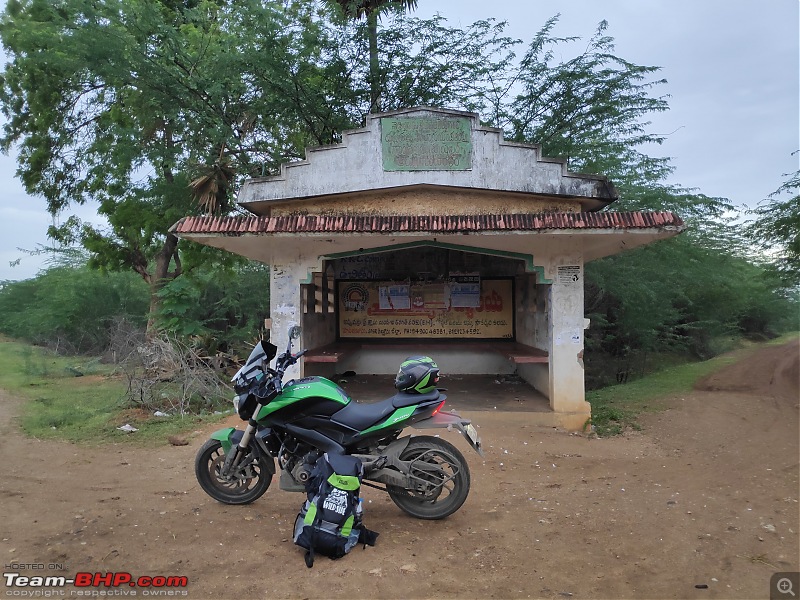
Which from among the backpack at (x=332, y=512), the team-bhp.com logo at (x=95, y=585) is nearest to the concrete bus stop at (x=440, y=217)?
the backpack at (x=332, y=512)

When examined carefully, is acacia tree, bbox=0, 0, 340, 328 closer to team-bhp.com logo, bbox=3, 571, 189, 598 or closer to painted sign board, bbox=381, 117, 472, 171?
painted sign board, bbox=381, 117, 472, 171

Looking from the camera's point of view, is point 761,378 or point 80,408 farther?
point 761,378

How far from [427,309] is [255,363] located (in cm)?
749

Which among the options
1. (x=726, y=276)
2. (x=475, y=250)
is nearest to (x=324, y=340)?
(x=475, y=250)

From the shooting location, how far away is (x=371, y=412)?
14.2 feet

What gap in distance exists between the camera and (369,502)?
Answer: 502cm

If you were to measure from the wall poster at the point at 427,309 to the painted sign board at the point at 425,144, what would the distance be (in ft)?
11.9

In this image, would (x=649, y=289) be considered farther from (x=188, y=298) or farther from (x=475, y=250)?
(x=188, y=298)

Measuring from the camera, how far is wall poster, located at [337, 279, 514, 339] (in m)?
11.5

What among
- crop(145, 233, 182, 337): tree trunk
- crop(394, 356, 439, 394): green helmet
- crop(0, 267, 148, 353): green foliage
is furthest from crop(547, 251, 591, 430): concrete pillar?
crop(0, 267, 148, 353): green foliage

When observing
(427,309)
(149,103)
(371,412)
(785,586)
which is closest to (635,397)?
(427,309)

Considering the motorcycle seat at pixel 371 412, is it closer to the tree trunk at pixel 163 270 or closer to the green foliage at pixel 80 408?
the green foliage at pixel 80 408

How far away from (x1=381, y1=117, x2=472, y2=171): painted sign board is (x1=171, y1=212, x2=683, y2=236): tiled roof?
3.83 feet

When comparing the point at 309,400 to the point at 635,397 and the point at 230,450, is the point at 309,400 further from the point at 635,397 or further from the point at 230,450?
the point at 635,397
